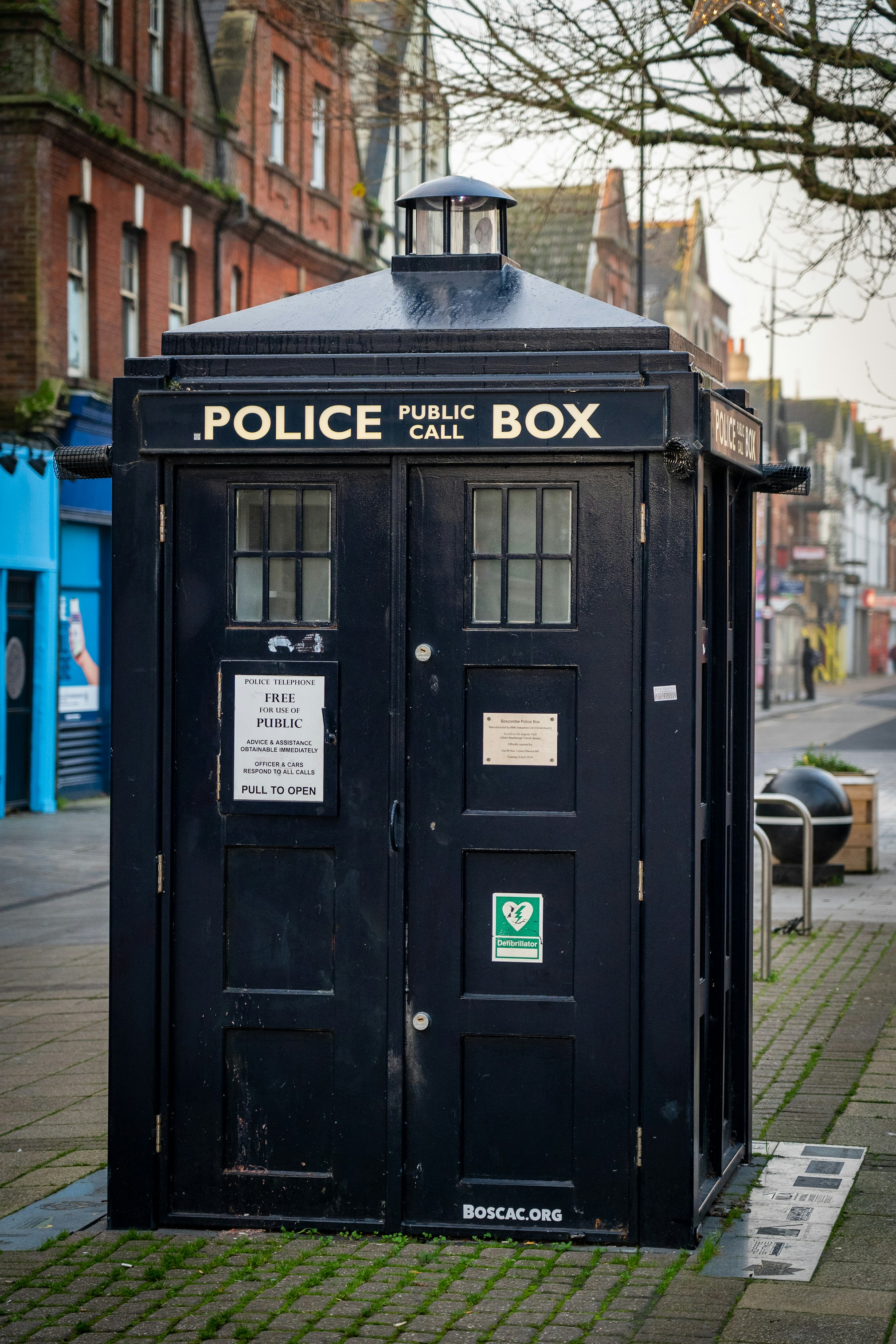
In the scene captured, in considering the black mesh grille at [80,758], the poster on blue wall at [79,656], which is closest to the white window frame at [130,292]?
the poster on blue wall at [79,656]

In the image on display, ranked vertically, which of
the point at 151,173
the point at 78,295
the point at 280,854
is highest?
the point at 151,173

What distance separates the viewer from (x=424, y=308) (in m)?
5.40

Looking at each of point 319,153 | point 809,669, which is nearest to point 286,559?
point 319,153

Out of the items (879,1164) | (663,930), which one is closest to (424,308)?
(663,930)

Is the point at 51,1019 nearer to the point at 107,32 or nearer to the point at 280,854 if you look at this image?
the point at 280,854

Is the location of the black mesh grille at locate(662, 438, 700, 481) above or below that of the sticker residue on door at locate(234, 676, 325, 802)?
above

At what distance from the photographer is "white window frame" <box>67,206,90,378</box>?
2064cm

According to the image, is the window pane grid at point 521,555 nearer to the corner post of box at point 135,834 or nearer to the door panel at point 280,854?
the door panel at point 280,854

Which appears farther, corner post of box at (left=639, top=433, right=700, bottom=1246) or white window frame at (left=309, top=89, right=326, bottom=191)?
white window frame at (left=309, top=89, right=326, bottom=191)

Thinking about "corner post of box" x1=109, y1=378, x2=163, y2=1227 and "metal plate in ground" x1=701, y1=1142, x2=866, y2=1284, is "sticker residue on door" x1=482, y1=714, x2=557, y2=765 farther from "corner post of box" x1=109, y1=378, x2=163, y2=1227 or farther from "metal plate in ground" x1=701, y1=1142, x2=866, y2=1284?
"metal plate in ground" x1=701, y1=1142, x2=866, y2=1284

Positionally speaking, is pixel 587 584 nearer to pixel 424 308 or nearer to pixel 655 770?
pixel 655 770

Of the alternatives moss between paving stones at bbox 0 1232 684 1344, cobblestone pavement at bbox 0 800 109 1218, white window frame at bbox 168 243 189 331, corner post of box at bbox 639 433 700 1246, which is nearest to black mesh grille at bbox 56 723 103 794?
cobblestone pavement at bbox 0 800 109 1218

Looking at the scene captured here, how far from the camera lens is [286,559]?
525 cm

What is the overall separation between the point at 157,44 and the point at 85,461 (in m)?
19.1
